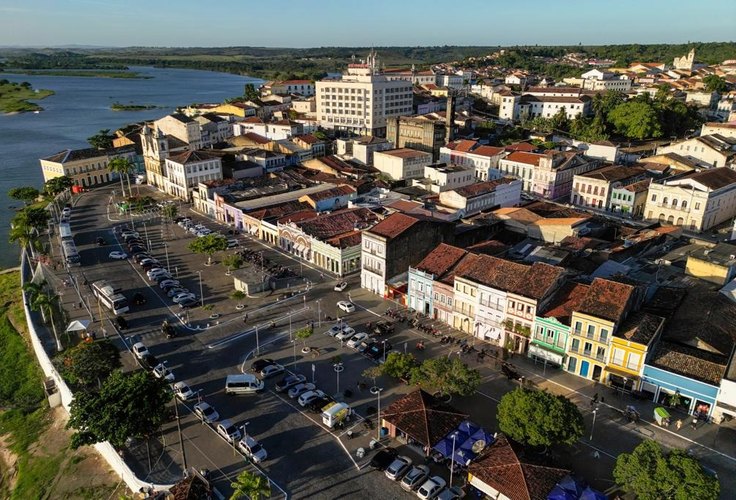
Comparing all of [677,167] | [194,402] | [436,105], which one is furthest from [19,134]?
[677,167]

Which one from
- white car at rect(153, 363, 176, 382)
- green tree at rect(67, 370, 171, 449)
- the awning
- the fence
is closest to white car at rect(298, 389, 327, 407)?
green tree at rect(67, 370, 171, 449)

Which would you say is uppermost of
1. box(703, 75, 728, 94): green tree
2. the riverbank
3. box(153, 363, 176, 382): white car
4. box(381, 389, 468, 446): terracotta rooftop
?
box(703, 75, 728, 94): green tree

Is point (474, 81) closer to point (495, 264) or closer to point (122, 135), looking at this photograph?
point (122, 135)

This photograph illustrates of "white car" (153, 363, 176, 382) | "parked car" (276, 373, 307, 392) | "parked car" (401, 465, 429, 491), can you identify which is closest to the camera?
"parked car" (401, 465, 429, 491)

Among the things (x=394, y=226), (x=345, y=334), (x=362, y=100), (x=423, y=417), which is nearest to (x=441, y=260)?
(x=394, y=226)

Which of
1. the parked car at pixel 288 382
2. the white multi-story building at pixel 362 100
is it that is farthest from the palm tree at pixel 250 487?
the white multi-story building at pixel 362 100

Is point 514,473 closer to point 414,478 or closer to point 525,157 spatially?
point 414,478

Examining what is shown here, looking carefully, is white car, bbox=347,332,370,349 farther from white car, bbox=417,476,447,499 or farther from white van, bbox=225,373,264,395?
white car, bbox=417,476,447,499
